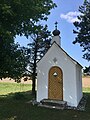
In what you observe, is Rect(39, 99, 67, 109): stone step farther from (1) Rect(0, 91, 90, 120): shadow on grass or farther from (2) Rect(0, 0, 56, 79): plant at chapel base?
(2) Rect(0, 0, 56, 79): plant at chapel base

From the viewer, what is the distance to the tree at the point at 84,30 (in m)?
23.0

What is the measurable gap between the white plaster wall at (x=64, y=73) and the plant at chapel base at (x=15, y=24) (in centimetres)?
198

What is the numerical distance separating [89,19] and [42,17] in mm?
8165

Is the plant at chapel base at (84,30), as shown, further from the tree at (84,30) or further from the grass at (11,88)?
the grass at (11,88)

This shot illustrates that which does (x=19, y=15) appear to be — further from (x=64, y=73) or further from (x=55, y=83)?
(x=55, y=83)

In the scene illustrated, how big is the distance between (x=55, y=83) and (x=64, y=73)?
1.17 metres

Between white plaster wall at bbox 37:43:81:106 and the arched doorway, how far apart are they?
28cm

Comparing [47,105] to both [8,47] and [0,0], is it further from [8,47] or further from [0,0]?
[0,0]

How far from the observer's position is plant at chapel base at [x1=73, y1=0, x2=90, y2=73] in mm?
22953

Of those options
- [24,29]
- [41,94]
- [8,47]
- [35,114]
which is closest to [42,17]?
[24,29]

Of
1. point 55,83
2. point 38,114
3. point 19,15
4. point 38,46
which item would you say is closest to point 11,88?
point 38,46

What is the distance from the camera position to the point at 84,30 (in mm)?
23078

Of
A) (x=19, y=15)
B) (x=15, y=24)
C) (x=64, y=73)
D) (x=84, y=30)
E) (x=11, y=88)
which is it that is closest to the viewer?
(x=19, y=15)

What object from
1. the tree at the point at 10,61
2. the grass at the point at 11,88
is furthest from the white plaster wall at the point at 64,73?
the grass at the point at 11,88
